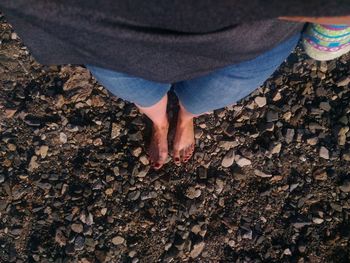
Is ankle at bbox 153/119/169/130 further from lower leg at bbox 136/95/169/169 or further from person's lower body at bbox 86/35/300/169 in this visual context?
person's lower body at bbox 86/35/300/169

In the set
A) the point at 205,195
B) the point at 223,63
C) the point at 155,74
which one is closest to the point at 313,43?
the point at 223,63

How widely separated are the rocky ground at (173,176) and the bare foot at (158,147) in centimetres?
4

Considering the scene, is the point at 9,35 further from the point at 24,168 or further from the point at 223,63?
the point at 223,63

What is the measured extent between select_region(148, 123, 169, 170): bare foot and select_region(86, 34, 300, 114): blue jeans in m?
0.38

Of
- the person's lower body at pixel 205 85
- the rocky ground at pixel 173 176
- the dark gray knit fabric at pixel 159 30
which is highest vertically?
the dark gray knit fabric at pixel 159 30

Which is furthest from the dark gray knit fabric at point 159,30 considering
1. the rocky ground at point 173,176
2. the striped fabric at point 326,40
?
the rocky ground at point 173,176

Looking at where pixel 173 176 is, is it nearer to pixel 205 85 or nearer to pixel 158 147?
pixel 158 147

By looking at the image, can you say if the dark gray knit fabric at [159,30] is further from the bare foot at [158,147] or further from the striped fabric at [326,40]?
the bare foot at [158,147]

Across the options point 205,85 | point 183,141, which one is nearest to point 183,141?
point 183,141

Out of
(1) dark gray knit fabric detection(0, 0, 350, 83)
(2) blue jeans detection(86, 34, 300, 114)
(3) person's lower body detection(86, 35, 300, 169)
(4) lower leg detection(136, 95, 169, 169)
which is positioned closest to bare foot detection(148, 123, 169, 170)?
(4) lower leg detection(136, 95, 169, 169)

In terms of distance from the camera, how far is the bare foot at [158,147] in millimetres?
1811

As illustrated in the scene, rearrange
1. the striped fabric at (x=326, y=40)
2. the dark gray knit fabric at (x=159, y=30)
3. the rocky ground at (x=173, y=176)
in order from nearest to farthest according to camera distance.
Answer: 1. the dark gray knit fabric at (x=159, y=30)
2. the striped fabric at (x=326, y=40)
3. the rocky ground at (x=173, y=176)

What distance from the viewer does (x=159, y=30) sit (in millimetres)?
927

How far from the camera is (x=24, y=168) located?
1.81m
